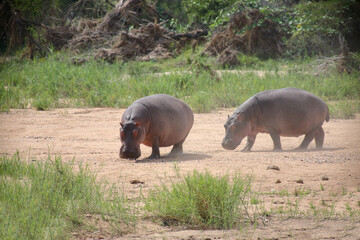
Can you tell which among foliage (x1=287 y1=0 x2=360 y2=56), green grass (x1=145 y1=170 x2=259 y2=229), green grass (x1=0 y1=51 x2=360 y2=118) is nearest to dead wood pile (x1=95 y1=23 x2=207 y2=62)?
green grass (x1=0 y1=51 x2=360 y2=118)

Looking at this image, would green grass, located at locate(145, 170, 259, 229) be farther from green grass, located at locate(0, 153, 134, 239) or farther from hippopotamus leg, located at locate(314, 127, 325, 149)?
hippopotamus leg, located at locate(314, 127, 325, 149)

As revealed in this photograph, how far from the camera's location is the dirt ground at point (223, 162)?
3688mm

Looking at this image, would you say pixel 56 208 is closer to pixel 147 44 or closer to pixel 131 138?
pixel 131 138

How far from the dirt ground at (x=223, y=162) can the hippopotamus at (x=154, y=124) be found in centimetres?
19

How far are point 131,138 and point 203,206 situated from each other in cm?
236

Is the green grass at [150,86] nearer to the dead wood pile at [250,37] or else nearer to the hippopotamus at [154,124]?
the dead wood pile at [250,37]

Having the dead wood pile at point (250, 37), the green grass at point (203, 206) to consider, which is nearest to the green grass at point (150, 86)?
the dead wood pile at point (250, 37)

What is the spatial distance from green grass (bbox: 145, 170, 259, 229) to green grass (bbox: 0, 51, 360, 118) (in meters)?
6.36

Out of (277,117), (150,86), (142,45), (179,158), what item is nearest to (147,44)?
(142,45)

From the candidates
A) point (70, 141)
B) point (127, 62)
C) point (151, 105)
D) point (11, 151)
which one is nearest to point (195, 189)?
point (151, 105)

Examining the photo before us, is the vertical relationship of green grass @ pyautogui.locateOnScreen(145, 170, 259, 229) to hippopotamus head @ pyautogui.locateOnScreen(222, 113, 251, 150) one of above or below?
above

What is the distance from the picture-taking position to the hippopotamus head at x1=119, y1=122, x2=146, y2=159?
600cm

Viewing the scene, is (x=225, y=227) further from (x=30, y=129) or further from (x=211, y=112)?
(x=211, y=112)

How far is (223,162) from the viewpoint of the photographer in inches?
233
